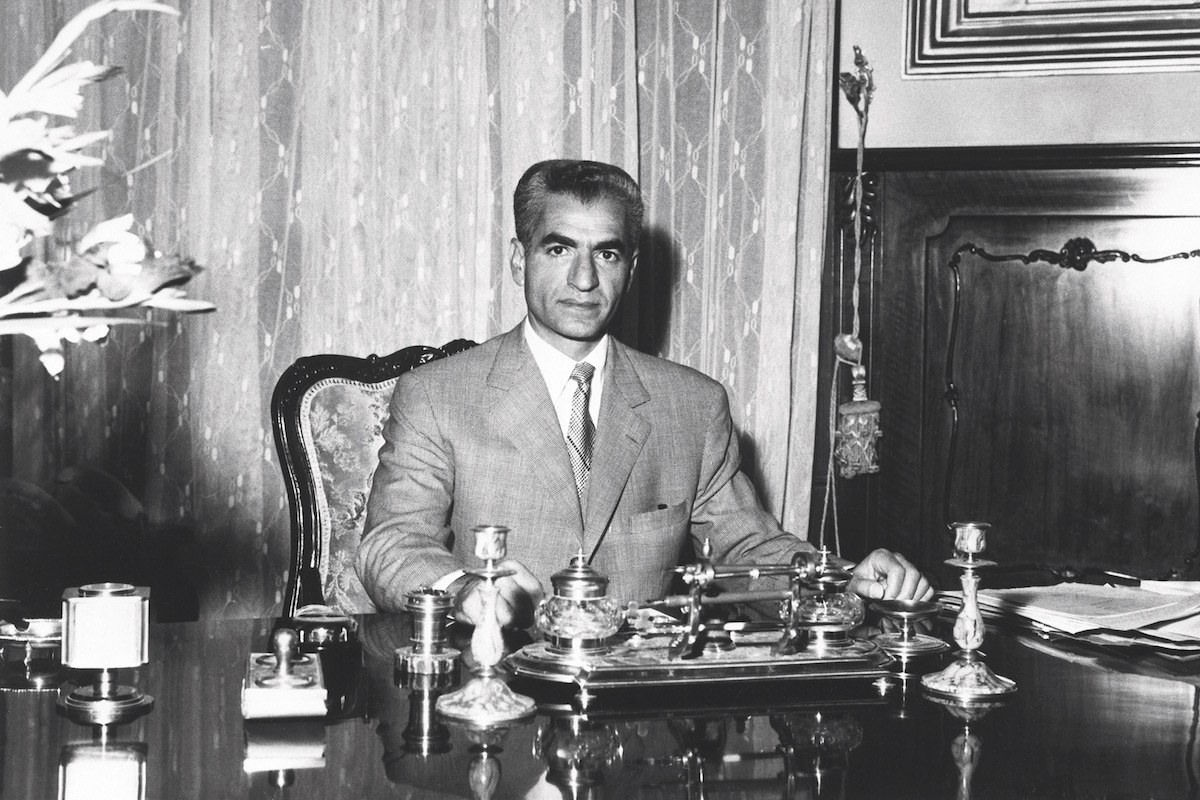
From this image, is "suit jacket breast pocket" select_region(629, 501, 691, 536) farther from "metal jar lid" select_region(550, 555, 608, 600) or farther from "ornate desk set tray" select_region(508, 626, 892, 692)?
"metal jar lid" select_region(550, 555, 608, 600)

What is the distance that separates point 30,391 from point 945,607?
2810 mm

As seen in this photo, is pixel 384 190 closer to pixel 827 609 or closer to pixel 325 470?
pixel 325 470

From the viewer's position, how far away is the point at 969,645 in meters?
1.75

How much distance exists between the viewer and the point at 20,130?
0.96m

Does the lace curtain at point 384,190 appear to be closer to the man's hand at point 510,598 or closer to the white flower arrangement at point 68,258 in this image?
the man's hand at point 510,598

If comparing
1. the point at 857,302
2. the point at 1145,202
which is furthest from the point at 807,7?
the point at 1145,202

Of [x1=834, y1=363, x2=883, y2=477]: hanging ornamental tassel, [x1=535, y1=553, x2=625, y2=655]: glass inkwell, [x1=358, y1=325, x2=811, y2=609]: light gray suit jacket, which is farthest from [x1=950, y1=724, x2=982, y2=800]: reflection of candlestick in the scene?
[x1=834, y1=363, x2=883, y2=477]: hanging ornamental tassel

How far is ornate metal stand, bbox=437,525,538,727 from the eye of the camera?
152cm

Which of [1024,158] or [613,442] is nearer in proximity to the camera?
[613,442]

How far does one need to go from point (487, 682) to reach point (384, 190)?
2.48 meters

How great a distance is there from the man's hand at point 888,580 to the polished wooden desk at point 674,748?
0.37m

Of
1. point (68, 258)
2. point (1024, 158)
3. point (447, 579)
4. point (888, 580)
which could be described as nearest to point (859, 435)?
point (1024, 158)

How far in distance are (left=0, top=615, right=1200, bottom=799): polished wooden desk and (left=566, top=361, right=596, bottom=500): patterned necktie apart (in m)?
0.99

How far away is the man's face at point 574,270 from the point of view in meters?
2.79
